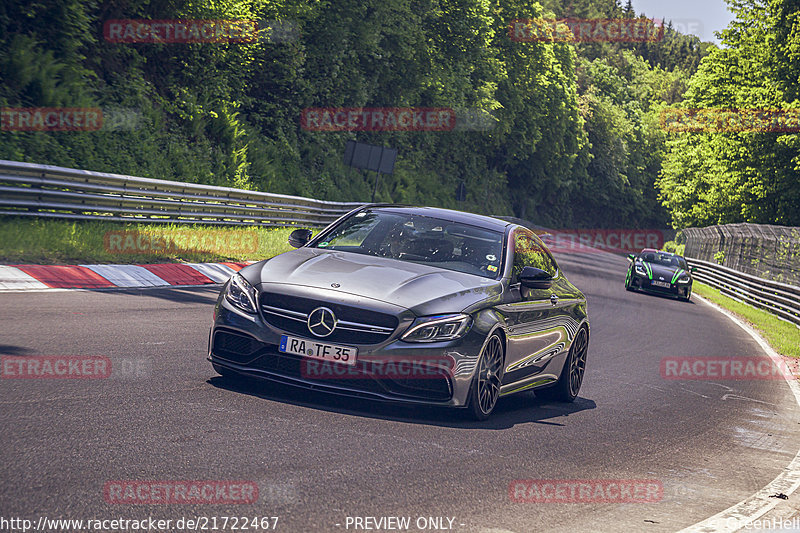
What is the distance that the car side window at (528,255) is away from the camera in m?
8.21

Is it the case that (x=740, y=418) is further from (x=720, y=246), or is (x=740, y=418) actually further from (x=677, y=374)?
(x=720, y=246)

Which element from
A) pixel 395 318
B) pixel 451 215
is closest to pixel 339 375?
pixel 395 318

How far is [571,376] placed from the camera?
9164 mm

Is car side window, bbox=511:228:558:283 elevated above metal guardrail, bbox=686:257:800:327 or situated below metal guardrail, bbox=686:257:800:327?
above

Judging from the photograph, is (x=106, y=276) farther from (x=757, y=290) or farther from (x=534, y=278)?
(x=757, y=290)

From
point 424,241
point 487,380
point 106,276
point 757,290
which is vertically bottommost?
point 757,290

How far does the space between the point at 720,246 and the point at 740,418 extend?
32.2 meters

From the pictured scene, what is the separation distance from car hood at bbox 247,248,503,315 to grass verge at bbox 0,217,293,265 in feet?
24.3

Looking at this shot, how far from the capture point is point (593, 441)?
7426 mm

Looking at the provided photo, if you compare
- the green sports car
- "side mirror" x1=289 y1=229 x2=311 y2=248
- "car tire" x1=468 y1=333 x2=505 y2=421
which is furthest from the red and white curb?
the green sports car

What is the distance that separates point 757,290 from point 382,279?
1002 inches

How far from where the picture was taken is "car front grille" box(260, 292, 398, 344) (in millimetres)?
6605

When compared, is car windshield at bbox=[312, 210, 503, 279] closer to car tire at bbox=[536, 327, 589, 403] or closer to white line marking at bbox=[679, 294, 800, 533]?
car tire at bbox=[536, 327, 589, 403]

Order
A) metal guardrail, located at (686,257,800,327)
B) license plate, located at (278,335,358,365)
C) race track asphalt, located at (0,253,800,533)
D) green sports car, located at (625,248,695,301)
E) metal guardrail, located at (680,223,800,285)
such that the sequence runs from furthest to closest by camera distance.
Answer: green sports car, located at (625,248,695,301) < metal guardrail, located at (680,223,800,285) < metal guardrail, located at (686,257,800,327) < license plate, located at (278,335,358,365) < race track asphalt, located at (0,253,800,533)
